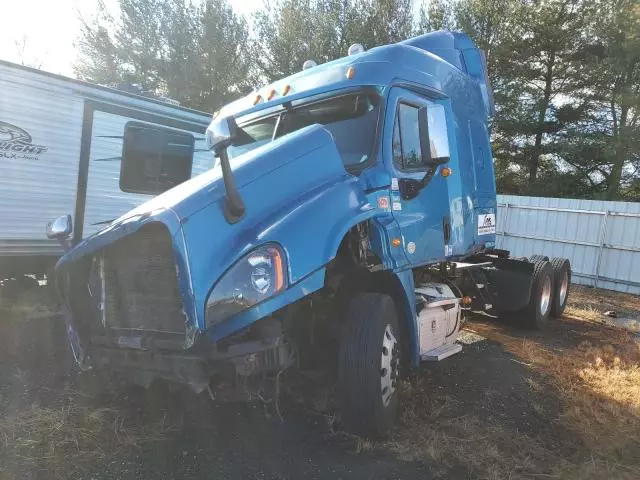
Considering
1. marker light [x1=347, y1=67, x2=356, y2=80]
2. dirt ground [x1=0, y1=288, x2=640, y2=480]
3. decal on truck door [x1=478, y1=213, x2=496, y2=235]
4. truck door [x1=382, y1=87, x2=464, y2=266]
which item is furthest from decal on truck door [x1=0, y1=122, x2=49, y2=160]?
decal on truck door [x1=478, y1=213, x2=496, y2=235]

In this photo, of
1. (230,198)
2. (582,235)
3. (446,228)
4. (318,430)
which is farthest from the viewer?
(582,235)

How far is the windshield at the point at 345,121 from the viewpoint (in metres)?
4.00

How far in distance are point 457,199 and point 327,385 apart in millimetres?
2180

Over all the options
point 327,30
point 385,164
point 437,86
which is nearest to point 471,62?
point 437,86

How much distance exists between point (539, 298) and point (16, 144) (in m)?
7.34

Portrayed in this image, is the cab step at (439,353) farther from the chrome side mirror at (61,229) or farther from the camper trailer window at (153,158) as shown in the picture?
the camper trailer window at (153,158)

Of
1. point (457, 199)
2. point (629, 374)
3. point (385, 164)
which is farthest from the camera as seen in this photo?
point (629, 374)

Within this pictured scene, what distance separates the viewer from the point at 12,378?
465 centimetres

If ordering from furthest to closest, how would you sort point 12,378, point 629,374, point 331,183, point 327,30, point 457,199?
point 327,30, point 629,374, point 457,199, point 12,378, point 331,183

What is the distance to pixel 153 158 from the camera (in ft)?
27.2

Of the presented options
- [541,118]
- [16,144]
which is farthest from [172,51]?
[16,144]

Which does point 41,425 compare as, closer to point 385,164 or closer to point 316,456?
point 316,456

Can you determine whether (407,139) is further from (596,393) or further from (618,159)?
(618,159)

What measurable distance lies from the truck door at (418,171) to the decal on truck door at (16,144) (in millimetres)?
5036
